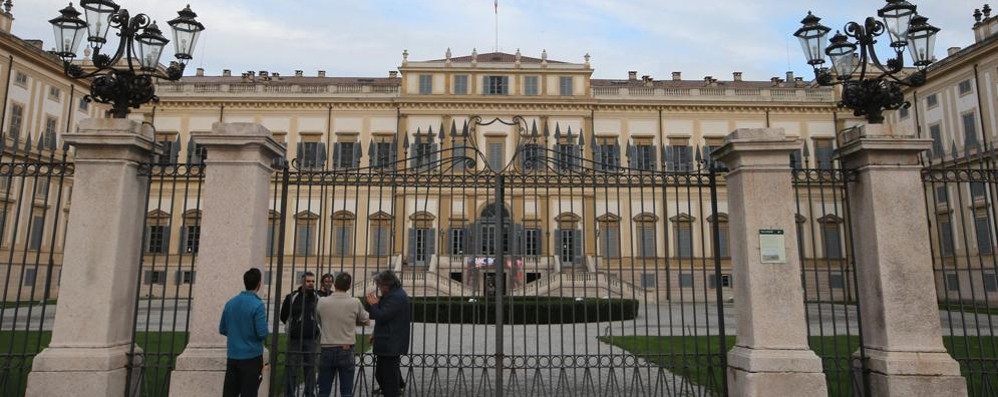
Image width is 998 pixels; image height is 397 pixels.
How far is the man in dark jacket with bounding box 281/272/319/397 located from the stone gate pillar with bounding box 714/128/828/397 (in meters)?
4.18

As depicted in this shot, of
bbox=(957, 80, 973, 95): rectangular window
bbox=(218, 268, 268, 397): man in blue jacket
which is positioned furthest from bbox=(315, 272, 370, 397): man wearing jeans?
bbox=(957, 80, 973, 95): rectangular window

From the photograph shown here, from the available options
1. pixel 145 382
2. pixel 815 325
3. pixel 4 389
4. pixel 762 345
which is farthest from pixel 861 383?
pixel 815 325

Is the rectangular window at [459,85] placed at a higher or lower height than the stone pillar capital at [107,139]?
higher

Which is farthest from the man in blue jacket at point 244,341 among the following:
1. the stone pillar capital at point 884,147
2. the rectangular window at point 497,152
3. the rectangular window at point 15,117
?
the rectangular window at point 497,152

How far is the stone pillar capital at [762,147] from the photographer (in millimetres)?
5988

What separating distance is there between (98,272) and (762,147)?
6.39m

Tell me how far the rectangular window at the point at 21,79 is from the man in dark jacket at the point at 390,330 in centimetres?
2977

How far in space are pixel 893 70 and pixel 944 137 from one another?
28.5m

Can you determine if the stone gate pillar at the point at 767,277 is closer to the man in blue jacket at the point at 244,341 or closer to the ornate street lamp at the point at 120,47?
the man in blue jacket at the point at 244,341

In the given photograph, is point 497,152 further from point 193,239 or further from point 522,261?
point 193,239

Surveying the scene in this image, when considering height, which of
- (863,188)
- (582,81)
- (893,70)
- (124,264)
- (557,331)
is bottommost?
(557,331)

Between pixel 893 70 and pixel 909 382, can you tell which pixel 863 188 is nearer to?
pixel 893 70

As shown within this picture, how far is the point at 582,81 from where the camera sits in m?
34.6

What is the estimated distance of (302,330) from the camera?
6277 mm
